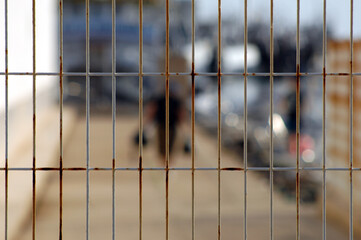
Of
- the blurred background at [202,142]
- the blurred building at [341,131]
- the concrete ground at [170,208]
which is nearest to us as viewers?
the blurred building at [341,131]

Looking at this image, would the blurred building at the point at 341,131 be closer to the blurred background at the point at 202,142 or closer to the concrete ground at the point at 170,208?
the blurred background at the point at 202,142

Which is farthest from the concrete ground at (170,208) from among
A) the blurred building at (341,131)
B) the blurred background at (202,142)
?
the blurred building at (341,131)

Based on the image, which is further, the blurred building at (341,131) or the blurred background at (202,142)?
the blurred background at (202,142)

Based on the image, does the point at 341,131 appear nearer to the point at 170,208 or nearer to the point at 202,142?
the point at 170,208

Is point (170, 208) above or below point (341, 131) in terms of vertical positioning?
below

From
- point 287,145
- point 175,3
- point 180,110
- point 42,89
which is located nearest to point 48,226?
point 180,110

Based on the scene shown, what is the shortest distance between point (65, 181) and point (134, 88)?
45.0ft

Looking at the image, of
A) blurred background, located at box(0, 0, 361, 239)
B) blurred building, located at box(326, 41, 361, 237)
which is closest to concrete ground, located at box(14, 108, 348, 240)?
blurred background, located at box(0, 0, 361, 239)

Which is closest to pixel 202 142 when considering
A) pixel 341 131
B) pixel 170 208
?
pixel 170 208

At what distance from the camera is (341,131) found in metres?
5.71

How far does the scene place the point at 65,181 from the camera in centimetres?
851

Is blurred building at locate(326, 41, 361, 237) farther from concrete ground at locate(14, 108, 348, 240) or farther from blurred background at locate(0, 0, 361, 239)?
concrete ground at locate(14, 108, 348, 240)

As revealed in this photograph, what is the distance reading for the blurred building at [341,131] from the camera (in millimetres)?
5051

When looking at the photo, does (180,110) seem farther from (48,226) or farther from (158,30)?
(158,30)
